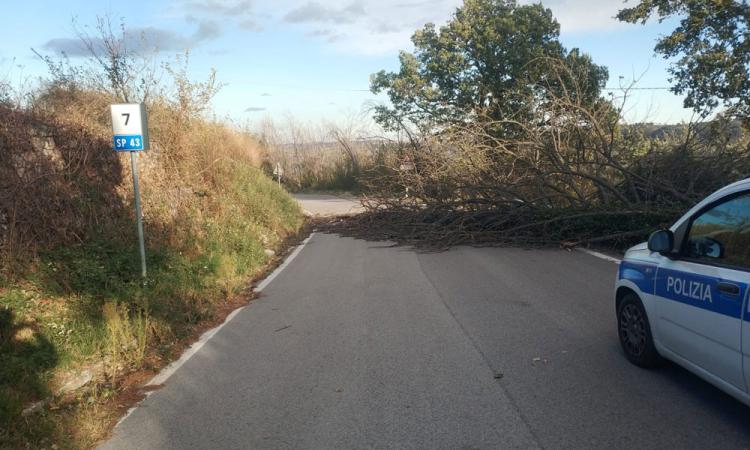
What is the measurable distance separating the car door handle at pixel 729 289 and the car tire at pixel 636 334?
1193 mm

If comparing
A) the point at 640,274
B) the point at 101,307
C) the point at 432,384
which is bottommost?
the point at 432,384

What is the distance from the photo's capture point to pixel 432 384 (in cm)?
517

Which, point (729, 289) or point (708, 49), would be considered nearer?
point (729, 289)

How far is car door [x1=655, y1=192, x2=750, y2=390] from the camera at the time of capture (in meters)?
Result: 3.86

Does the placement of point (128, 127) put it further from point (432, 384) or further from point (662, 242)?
point (662, 242)

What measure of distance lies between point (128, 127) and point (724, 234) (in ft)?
25.7

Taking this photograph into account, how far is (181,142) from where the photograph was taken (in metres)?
15.5

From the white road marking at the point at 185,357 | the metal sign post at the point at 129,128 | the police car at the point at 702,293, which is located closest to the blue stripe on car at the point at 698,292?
the police car at the point at 702,293

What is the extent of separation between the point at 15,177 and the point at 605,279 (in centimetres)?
913

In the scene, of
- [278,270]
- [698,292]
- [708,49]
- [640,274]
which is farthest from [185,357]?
[708,49]

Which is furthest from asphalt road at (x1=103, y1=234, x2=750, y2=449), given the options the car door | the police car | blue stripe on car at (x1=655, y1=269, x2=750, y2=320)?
blue stripe on car at (x1=655, y1=269, x2=750, y2=320)

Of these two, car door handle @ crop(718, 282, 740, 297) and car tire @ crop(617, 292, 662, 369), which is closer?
car door handle @ crop(718, 282, 740, 297)

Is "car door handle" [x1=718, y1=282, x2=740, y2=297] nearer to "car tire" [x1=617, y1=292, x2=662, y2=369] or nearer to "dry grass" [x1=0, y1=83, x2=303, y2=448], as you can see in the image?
"car tire" [x1=617, y1=292, x2=662, y2=369]

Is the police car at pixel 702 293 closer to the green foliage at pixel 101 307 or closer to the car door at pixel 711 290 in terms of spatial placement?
the car door at pixel 711 290
